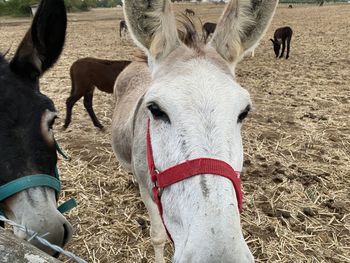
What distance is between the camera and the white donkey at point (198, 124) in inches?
57.7

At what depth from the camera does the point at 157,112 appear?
6.02 feet

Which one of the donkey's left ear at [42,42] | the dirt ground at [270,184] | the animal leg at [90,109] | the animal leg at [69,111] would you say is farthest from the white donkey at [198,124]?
the animal leg at [69,111]

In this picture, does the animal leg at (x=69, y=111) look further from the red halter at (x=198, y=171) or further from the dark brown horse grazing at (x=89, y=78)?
the red halter at (x=198, y=171)

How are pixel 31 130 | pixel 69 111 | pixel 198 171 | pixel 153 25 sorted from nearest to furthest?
pixel 198 171 < pixel 31 130 < pixel 153 25 < pixel 69 111

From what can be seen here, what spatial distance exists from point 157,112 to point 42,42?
1203 mm

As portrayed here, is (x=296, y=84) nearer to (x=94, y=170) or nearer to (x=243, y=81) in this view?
(x=243, y=81)

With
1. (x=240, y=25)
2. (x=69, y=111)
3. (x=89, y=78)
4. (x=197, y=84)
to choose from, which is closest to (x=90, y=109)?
(x=69, y=111)

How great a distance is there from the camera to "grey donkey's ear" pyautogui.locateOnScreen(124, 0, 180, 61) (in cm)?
210

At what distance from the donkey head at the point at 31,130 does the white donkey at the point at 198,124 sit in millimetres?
668

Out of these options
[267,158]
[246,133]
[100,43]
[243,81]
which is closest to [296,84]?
[243,81]

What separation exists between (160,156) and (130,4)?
1.00 meters

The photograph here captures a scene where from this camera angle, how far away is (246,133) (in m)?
6.23

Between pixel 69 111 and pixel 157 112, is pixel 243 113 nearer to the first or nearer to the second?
pixel 157 112

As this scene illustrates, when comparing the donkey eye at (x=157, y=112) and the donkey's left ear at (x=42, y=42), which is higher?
the donkey's left ear at (x=42, y=42)
